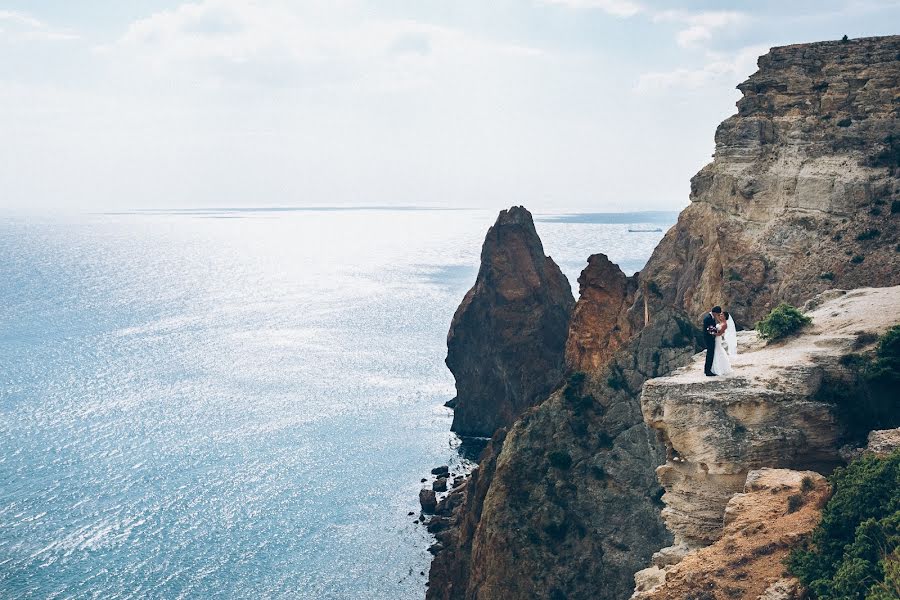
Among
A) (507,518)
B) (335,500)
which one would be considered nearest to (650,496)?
(507,518)

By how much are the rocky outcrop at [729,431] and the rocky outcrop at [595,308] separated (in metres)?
46.0

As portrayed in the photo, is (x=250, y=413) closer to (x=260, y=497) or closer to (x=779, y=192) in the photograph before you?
(x=260, y=497)

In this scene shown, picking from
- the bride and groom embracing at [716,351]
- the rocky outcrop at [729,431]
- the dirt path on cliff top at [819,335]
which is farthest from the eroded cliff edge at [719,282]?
the rocky outcrop at [729,431]

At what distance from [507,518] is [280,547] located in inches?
1533

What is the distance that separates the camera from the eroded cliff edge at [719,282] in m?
54.4

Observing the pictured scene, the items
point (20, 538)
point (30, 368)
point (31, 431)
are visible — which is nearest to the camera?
point (20, 538)

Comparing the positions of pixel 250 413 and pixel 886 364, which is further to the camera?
pixel 250 413

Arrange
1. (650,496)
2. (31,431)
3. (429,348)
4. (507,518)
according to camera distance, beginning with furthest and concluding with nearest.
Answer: (429,348)
(31,431)
(507,518)
(650,496)

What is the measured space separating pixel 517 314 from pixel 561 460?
200 feet

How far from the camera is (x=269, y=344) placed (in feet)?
600

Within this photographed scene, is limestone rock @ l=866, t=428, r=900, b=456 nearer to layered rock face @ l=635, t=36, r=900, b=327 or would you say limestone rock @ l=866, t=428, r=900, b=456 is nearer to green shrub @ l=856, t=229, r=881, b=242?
layered rock face @ l=635, t=36, r=900, b=327

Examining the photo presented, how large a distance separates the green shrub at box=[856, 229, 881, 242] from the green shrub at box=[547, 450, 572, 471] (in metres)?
24.6

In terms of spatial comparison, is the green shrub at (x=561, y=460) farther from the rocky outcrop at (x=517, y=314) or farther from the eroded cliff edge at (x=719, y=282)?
the rocky outcrop at (x=517, y=314)

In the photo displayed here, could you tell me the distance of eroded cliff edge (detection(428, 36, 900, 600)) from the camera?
5444 centimetres
